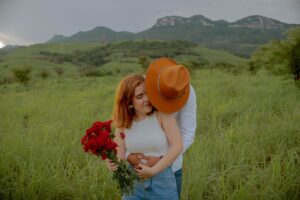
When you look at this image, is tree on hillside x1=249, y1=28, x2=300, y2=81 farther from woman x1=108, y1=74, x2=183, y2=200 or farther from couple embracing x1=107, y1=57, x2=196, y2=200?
woman x1=108, y1=74, x2=183, y2=200

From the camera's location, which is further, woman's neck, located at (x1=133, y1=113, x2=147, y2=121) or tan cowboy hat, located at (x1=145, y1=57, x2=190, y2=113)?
woman's neck, located at (x1=133, y1=113, x2=147, y2=121)

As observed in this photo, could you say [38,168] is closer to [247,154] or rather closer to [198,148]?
[198,148]

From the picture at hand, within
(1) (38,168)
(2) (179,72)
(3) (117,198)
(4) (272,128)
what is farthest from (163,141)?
(4) (272,128)

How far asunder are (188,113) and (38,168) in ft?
5.08

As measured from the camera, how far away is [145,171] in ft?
5.11

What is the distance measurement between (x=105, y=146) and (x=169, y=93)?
418 millimetres

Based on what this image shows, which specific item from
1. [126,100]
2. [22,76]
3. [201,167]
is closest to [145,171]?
[126,100]

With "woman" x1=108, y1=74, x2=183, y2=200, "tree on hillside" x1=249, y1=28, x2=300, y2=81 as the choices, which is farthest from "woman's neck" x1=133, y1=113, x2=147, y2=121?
"tree on hillside" x1=249, y1=28, x2=300, y2=81

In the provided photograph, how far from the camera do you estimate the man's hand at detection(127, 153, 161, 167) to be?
5.27ft

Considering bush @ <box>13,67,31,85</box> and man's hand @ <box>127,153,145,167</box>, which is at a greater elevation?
bush @ <box>13,67,31,85</box>

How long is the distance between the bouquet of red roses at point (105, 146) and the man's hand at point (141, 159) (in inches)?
5.3

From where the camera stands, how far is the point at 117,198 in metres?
2.46

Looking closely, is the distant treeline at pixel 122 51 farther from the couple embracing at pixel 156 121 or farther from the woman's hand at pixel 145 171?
the woman's hand at pixel 145 171

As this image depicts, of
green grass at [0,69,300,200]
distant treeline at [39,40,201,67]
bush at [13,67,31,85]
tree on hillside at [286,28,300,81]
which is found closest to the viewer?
green grass at [0,69,300,200]
